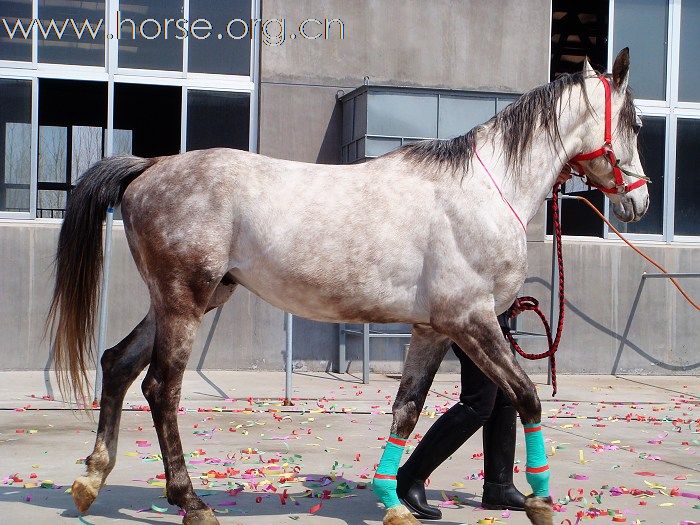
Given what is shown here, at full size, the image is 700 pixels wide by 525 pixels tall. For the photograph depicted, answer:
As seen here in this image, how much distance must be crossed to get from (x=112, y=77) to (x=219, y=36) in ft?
4.44

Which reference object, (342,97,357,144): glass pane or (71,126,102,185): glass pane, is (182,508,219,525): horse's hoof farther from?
(71,126,102,185): glass pane

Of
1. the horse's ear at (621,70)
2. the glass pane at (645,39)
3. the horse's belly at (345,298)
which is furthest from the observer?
the glass pane at (645,39)

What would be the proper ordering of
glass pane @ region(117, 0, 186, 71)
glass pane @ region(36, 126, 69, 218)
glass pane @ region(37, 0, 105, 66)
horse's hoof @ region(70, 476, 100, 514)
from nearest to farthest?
horse's hoof @ region(70, 476, 100, 514) → glass pane @ region(37, 0, 105, 66) → glass pane @ region(36, 126, 69, 218) → glass pane @ region(117, 0, 186, 71)

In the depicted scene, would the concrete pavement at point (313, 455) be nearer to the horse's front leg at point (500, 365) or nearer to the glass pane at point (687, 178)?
the horse's front leg at point (500, 365)

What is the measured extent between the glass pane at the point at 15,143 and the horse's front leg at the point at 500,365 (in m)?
7.76

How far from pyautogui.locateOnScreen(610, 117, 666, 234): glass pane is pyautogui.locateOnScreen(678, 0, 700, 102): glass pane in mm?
535

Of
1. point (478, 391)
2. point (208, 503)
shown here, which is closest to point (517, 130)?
point (478, 391)

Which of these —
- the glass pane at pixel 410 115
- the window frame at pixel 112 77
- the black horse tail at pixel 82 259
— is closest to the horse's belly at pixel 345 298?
the black horse tail at pixel 82 259

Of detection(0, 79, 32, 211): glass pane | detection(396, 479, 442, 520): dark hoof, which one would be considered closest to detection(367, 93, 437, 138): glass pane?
detection(0, 79, 32, 211): glass pane

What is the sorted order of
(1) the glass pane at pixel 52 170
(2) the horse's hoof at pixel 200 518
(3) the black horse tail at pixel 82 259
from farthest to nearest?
(1) the glass pane at pixel 52 170 → (3) the black horse tail at pixel 82 259 → (2) the horse's hoof at pixel 200 518

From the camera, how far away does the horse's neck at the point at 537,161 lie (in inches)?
185

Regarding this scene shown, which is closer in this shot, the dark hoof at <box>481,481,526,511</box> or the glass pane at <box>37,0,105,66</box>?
the dark hoof at <box>481,481,526,511</box>

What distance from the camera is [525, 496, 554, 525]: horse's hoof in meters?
4.42

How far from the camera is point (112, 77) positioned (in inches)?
435
